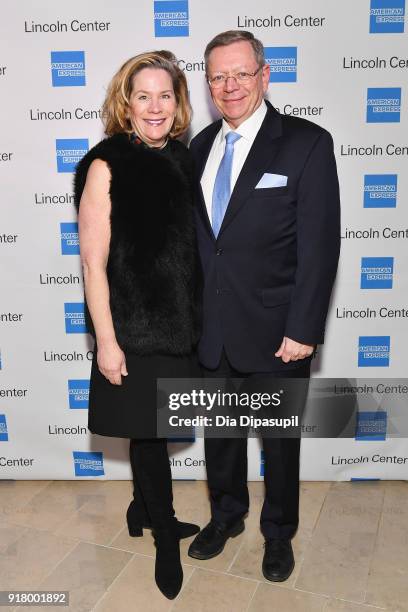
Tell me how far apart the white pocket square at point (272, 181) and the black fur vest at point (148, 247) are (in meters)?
0.26

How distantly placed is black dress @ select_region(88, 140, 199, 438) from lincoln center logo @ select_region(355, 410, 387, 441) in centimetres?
124

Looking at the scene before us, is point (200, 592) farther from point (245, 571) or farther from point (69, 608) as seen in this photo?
point (69, 608)

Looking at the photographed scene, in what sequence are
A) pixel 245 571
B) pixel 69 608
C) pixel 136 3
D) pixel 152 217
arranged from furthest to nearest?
pixel 136 3 → pixel 245 571 → pixel 69 608 → pixel 152 217

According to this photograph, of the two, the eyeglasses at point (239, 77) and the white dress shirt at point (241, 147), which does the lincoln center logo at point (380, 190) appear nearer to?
the white dress shirt at point (241, 147)

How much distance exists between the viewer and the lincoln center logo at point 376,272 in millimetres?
2910

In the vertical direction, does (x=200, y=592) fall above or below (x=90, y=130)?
below

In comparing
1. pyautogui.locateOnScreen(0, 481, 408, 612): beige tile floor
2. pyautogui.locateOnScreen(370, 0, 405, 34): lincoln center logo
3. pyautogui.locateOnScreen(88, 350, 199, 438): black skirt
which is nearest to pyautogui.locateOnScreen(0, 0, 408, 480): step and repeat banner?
pyautogui.locateOnScreen(370, 0, 405, 34): lincoln center logo

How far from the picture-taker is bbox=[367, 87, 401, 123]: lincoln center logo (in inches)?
107

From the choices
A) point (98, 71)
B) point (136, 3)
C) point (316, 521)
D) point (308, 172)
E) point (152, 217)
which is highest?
point (136, 3)

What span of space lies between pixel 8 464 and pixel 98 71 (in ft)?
6.39

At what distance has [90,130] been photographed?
9.25ft

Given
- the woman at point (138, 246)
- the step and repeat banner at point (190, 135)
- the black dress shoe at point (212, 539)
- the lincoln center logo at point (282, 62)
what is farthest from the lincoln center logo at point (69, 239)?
the black dress shoe at point (212, 539)

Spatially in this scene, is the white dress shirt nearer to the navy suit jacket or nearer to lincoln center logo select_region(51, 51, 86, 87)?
the navy suit jacket

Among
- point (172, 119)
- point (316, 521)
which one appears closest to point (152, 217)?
point (172, 119)
